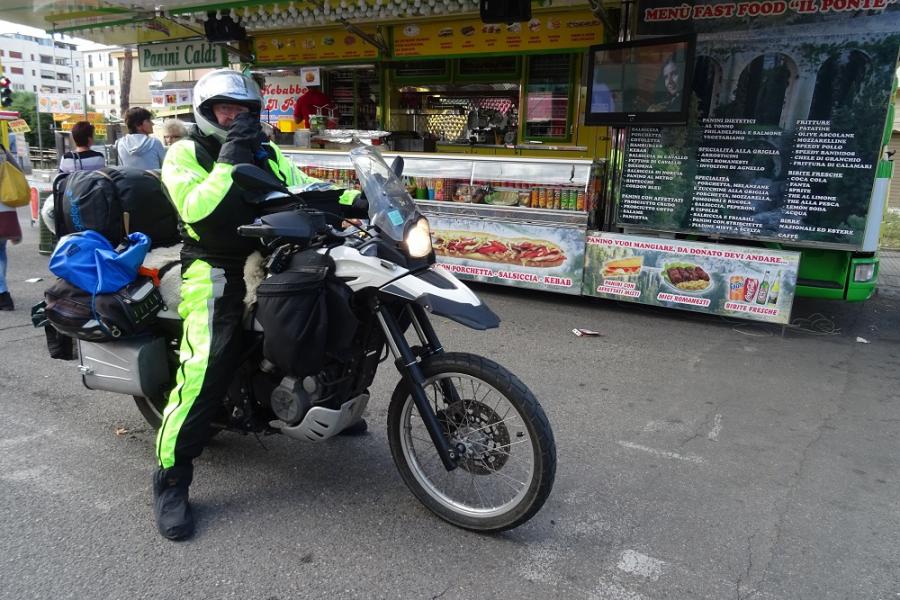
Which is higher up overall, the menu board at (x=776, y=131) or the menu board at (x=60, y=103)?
the menu board at (x=60, y=103)

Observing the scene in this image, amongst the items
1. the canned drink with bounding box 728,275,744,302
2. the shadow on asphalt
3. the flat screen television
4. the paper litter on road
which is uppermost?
the flat screen television

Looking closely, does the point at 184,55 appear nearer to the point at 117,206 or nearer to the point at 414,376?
the point at 117,206

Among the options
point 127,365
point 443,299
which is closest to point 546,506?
point 443,299

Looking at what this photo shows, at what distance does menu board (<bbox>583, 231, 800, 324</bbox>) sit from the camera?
19.6 ft

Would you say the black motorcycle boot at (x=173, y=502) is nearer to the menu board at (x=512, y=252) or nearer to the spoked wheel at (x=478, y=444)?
the spoked wheel at (x=478, y=444)

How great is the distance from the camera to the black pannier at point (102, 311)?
2.91 meters

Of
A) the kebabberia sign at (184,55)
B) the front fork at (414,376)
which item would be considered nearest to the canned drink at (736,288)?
the front fork at (414,376)

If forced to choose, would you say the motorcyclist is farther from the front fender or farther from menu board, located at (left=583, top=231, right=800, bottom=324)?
menu board, located at (left=583, top=231, right=800, bottom=324)

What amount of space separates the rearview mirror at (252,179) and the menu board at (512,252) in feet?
15.9

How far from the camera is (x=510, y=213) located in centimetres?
718

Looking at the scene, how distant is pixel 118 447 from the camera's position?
11.6ft

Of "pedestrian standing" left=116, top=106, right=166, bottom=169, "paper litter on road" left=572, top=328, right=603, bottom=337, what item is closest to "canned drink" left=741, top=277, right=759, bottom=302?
"paper litter on road" left=572, top=328, right=603, bottom=337

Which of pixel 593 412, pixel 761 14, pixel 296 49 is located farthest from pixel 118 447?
pixel 296 49

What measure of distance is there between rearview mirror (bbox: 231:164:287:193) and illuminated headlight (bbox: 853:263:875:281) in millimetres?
5854
